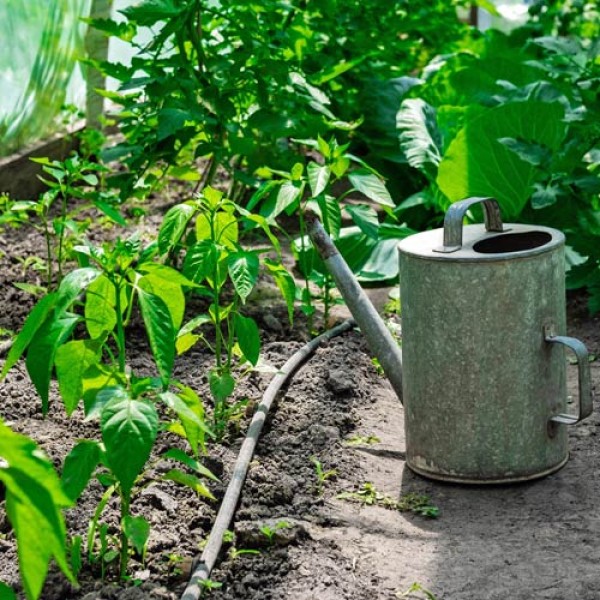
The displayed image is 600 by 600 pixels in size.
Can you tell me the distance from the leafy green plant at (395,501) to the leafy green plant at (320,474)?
5 centimetres

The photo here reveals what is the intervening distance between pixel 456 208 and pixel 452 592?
3.00 feet

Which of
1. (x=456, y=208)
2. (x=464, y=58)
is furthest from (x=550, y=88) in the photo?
(x=456, y=208)

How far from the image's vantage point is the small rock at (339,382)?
3234 millimetres

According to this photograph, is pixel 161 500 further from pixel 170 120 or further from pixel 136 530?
pixel 170 120

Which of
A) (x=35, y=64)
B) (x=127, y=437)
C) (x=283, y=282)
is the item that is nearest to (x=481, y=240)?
(x=283, y=282)

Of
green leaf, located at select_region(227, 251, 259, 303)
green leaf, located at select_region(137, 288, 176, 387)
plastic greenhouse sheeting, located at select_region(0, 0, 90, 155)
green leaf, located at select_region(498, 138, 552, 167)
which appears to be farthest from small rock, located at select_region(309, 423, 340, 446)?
plastic greenhouse sheeting, located at select_region(0, 0, 90, 155)

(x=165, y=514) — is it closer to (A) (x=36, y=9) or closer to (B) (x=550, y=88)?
(B) (x=550, y=88)

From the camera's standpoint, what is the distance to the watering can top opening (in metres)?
2.67

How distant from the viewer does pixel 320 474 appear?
2.75m

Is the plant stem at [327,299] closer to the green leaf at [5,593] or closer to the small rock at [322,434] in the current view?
the small rock at [322,434]

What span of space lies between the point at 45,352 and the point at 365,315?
1225 mm

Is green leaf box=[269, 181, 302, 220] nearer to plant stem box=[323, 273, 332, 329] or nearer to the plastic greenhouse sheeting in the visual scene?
plant stem box=[323, 273, 332, 329]

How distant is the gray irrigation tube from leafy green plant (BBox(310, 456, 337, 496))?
0.16m

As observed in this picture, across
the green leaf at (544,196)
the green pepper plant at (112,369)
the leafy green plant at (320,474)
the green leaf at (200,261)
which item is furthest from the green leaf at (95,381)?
the green leaf at (544,196)
